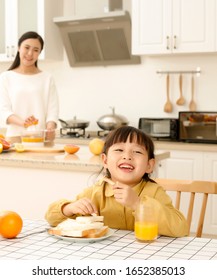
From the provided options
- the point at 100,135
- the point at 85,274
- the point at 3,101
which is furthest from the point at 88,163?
the point at 100,135

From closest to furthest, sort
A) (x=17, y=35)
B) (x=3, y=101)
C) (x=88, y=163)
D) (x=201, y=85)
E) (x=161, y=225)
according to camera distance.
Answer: (x=161, y=225), (x=88, y=163), (x=3, y=101), (x=201, y=85), (x=17, y=35)

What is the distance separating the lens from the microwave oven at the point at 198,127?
4266 mm

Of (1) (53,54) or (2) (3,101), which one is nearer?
(2) (3,101)

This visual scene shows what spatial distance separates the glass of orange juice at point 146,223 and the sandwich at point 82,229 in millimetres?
100

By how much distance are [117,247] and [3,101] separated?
9.02 feet

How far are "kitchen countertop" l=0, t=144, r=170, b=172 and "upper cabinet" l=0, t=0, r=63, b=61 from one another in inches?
77.9

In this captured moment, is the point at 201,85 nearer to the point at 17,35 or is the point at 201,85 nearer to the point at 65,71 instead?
the point at 65,71

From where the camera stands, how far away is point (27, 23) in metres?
4.97

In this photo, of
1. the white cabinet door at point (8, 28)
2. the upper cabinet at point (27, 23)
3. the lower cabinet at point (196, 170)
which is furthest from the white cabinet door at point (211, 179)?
the white cabinet door at point (8, 28)

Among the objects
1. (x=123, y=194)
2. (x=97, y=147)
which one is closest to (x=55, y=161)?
(x=97, y=147)

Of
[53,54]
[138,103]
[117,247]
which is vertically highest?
[53,54]

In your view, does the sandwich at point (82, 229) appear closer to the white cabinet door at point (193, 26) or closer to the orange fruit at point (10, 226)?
the orange fruit at point (10, 226)

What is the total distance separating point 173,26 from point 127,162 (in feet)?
9.68

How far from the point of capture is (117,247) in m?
1.40
